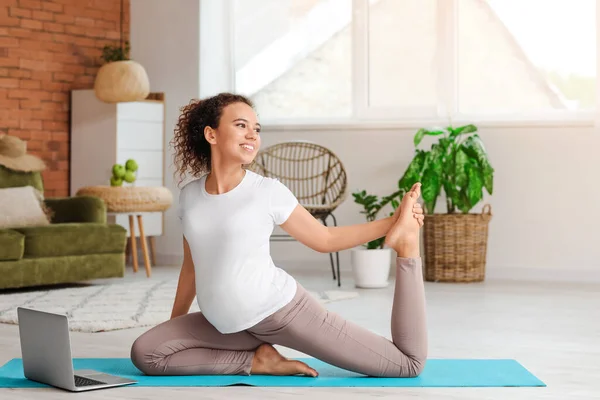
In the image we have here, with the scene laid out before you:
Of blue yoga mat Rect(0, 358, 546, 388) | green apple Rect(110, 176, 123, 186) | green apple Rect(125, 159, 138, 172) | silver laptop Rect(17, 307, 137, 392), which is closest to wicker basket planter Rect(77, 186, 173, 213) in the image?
green apple Rect(110, 176, 123, 186)

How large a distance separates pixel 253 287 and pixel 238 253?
4.1 inches

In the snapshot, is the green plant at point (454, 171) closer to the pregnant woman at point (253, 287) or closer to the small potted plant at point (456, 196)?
the small potted plant at point (456, 196)

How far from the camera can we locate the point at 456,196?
5.86 meters

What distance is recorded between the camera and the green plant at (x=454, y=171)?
19.0ft

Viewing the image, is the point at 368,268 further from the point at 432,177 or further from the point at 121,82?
the point at 121,82

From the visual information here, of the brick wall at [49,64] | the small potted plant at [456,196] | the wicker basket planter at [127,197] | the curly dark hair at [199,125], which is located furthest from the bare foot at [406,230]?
the brick wall at [49,64]

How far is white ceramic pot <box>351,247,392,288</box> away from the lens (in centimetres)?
560

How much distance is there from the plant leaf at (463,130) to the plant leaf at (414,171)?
0.68ft

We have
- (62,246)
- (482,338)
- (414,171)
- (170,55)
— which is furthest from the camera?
(170,55)

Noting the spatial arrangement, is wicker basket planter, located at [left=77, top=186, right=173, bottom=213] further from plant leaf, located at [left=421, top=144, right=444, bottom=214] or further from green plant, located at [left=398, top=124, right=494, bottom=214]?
plant leaf, located at [left=421, top=144, right=444, bottom=214]

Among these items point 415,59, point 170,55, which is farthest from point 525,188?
point 170,55

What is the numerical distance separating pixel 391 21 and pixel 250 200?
13.6ft

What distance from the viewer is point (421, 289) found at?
106 inches

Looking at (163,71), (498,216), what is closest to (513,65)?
Result: (498,216)
